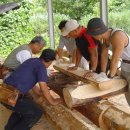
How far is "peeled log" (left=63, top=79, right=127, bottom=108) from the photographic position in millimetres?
4398

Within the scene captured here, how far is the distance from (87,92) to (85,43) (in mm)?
1550

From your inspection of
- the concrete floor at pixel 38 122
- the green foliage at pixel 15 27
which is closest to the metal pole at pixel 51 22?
the green foliage at pixel 15 27

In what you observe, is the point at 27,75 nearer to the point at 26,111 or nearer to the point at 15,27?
the point at 26,111

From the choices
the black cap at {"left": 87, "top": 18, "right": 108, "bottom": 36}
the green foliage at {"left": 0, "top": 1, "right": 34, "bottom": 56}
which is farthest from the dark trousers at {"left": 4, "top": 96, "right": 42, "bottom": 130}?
the green foliage at {"left": 0, "top": 1, "right": 34, "bottom": 56}

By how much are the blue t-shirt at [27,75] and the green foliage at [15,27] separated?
13.2m

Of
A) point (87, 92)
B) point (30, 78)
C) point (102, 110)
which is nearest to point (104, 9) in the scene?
point (30, 78)

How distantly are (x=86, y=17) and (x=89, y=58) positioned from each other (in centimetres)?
620

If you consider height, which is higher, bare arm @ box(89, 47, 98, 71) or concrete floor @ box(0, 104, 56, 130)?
bare arm @ box(89, 47, 98, 71)

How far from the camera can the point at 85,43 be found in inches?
229

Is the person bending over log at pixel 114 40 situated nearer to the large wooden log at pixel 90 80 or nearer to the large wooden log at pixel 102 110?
the large wooden log at pixel 90 80

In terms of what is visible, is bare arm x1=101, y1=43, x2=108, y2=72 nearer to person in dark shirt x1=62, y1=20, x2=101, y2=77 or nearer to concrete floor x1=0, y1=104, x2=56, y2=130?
person in dark shirt x1=62, y1=20, x2=101, y2=77

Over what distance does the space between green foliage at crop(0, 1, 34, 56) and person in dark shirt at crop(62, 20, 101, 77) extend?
486 inches

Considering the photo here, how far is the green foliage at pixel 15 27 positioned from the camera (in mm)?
17922

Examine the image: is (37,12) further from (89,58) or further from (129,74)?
(129,74)
